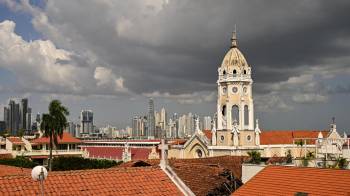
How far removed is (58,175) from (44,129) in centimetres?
4639

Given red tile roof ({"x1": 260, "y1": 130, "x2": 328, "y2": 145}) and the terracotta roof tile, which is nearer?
the terracotta roof tile

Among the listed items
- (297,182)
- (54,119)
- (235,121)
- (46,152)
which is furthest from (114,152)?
(297,182)

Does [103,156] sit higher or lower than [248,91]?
lower

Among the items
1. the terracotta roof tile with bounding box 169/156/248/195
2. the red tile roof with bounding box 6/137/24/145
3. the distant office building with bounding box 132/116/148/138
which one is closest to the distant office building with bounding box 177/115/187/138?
the distant office building with bounding box 132/116/148/138

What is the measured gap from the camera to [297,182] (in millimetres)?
20656

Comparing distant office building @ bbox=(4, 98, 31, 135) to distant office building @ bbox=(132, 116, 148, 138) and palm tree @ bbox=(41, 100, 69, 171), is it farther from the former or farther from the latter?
palm tree @ bbox=(41, 100, 69, 171)

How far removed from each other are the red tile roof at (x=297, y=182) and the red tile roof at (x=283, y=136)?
3802cm

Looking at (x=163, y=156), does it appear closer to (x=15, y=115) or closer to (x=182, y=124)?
(x=182, y=124)

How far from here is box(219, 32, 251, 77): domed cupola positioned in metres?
56.9

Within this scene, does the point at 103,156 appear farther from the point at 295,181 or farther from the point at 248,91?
the point at 295,181

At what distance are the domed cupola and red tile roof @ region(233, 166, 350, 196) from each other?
3487 cm

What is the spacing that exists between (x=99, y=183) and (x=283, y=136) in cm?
5082

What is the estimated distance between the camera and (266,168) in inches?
907

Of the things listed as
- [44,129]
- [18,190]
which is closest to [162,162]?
[18,190]
